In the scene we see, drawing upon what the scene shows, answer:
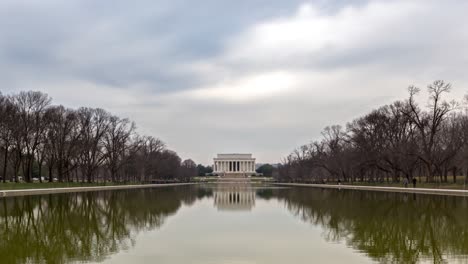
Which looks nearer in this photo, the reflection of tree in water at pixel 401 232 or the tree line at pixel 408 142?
the reflection of tree in water at pixel 401 232

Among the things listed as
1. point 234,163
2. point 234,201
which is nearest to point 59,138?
point 234,201

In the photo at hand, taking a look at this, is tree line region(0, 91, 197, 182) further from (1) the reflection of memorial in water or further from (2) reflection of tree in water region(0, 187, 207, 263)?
(2) reflection of tree in water region(0, 187, 207, 263)

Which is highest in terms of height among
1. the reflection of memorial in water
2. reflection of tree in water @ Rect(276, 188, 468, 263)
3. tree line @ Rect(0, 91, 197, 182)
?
tree line @ Rect(0, 91, 197, 182)

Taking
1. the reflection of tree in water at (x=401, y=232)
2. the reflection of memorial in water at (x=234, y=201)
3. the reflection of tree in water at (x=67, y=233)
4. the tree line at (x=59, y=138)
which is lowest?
the reflection of memorial in water at (x=234, y=201)

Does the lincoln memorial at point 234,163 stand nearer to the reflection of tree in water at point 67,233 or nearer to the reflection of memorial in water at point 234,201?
the reflection of memorial in water at point 234,201

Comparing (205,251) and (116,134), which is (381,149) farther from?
(205,251)

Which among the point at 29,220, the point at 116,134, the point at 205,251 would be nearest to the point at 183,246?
the point at 205,251

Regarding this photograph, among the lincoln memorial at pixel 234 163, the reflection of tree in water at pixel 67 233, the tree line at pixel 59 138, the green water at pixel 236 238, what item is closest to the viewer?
the green water at pixel 236 238

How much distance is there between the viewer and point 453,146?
197 ft

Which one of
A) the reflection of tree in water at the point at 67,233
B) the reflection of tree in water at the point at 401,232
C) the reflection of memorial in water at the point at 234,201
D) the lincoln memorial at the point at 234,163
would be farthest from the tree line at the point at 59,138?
the lincoln memorial at the point at 234,163

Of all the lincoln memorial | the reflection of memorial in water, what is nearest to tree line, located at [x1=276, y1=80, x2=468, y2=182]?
the reflection of memorial in water

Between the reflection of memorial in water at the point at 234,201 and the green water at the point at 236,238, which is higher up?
the green water at the point at 236,238

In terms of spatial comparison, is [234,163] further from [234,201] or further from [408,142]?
[234,201]

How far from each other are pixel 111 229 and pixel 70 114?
4699 centimetres
